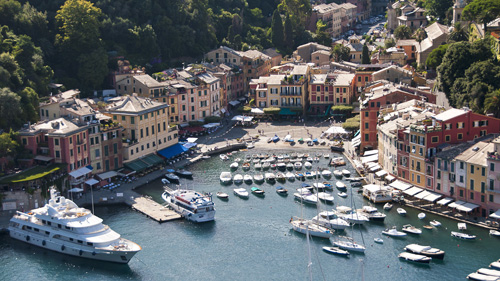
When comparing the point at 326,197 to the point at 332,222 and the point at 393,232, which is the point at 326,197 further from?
the point at 393,232

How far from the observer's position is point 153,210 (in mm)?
89250

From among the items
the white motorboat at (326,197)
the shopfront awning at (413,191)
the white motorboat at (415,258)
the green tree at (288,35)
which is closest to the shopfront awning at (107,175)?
Result: the white motorboat at (326,197)

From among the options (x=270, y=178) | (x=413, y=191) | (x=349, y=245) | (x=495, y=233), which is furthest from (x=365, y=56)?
(x=349, y=245)

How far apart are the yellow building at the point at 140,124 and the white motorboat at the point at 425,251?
41572 mm

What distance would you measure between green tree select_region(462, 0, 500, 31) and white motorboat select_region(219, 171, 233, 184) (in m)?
48.5

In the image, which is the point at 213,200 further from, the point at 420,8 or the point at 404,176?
the point at 420,8

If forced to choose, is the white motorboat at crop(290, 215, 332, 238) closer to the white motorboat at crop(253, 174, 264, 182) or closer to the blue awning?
the white motorboat at crop(253, 174, 264, 182)

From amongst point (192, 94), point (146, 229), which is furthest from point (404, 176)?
point (192, 94)

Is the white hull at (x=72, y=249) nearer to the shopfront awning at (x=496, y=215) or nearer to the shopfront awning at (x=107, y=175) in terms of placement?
the shopfront awning at (x=107, y=175)

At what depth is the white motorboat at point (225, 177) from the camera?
327ft

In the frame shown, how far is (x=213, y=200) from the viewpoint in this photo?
93.1 m

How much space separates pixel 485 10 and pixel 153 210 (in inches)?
2473

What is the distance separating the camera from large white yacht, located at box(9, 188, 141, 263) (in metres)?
76.8

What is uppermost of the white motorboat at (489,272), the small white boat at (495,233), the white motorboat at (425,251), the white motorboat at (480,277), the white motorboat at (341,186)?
the white motorboat at (341,186)
